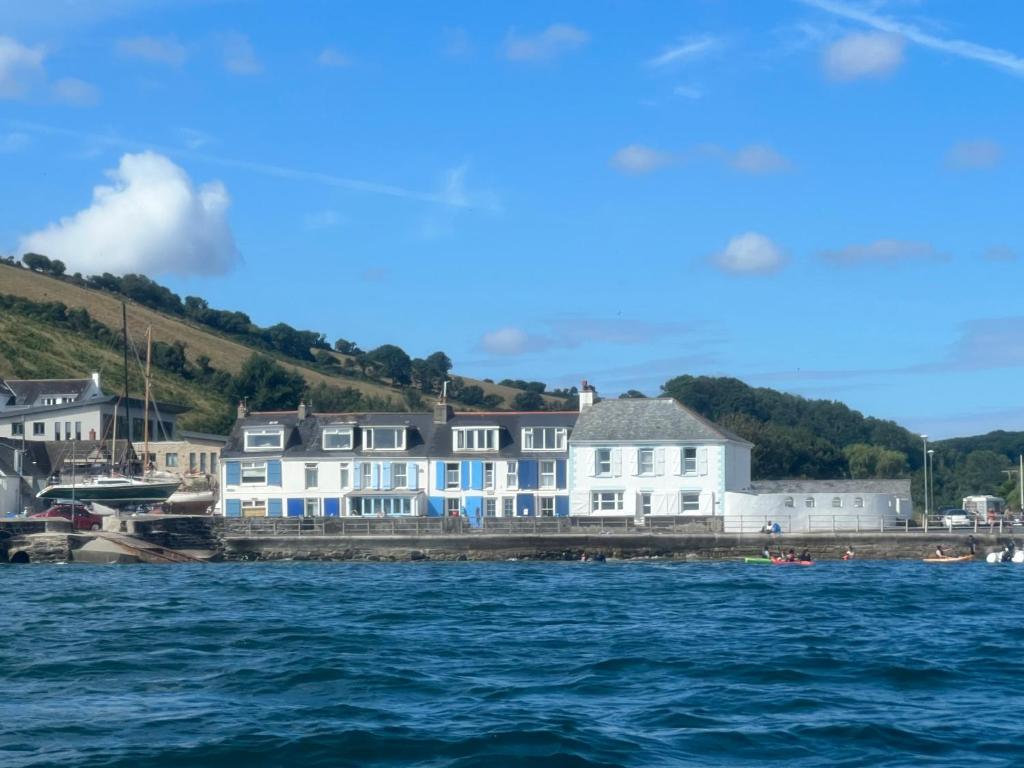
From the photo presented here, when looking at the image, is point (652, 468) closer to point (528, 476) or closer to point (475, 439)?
point (528, 476)

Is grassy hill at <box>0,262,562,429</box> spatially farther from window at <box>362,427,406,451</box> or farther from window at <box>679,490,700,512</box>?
window at <box>679,490,700,512</box>

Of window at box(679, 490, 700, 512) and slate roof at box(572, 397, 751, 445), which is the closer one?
window at box(679, 490, 700, 512)

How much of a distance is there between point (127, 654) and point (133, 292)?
16273 cm

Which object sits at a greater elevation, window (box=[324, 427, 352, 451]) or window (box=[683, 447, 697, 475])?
window (box=[324, 427, 352, 451])

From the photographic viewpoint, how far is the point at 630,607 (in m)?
38.2

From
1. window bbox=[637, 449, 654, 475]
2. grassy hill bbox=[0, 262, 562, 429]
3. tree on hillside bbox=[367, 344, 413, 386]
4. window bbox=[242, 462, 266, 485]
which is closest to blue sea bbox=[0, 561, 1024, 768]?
window bbox=[637, 449, 654, 475]

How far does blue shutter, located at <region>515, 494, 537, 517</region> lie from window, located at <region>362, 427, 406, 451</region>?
23.1 feet

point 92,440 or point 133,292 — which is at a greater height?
point 133,292

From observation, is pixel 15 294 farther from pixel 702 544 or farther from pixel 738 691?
pixel 738 691

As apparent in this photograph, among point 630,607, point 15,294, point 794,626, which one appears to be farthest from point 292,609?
point 15,294

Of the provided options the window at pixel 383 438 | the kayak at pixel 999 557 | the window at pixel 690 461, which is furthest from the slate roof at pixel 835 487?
the window at pixel 383 438

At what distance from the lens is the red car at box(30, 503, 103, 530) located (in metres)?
69.8

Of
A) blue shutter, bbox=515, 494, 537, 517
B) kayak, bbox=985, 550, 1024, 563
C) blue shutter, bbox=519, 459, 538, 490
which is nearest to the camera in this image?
kayak, bbox=985, 550, 1024, 563

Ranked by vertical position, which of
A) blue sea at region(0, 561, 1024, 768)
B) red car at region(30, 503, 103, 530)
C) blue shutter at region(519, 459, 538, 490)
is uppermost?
blue shutter at region(519, 459, 538, 490)
